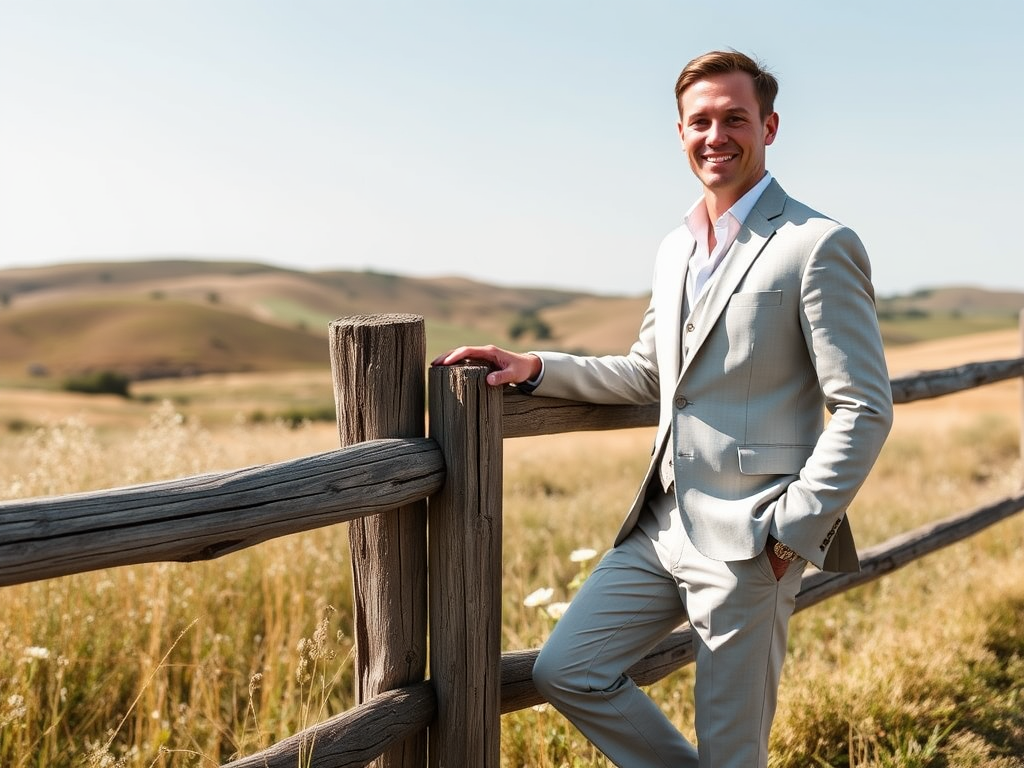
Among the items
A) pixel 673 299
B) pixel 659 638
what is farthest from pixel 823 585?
pixel 673 299

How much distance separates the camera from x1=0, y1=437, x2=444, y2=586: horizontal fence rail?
1.67 metres

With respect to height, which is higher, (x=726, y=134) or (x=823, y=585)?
(x=726, y=134)

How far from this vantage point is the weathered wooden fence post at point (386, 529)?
2336mm

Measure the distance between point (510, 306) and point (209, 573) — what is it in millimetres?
113033

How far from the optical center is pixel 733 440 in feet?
7.93

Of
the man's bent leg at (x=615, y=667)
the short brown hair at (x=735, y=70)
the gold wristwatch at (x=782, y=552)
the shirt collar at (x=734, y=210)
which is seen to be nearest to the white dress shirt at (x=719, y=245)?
the shirt collar at (x=734, y=210)

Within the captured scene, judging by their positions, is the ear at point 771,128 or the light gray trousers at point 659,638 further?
the ear at point 771,128

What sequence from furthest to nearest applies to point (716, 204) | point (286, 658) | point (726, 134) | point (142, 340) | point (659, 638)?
point (142, 340)
point (286, 658)
point (659, 638)
point (716, 204)
point (726, 134)

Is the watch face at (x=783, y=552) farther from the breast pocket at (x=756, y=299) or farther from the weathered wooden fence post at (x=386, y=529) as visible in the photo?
the weathered wooden fence post at (x=386, y=529)

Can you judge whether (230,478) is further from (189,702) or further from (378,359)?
(189,702)

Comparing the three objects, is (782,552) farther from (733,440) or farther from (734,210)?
(734,210)

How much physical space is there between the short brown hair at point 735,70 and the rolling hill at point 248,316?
61194 mm

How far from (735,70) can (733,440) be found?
1.02 metres

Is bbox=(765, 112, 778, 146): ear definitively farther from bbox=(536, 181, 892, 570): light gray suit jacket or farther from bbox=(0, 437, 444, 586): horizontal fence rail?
bbox=(0, 437, 444, 586): horizontal fence rail
